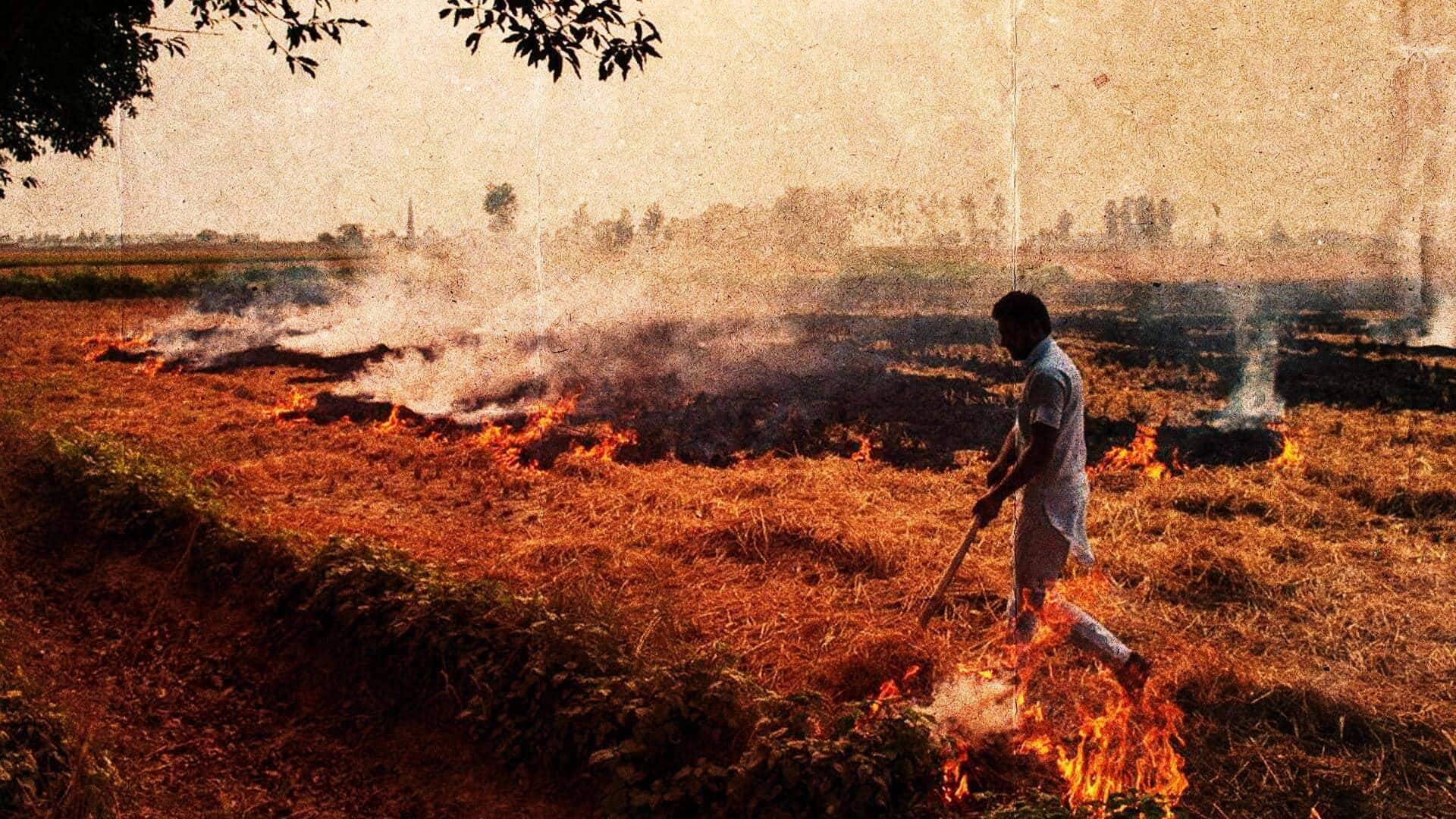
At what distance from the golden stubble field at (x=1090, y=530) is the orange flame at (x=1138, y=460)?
0.24 metres

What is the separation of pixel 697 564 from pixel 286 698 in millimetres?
2818

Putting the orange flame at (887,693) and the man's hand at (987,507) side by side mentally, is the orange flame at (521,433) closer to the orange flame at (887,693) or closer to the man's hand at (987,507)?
the orange flame at (887,693)

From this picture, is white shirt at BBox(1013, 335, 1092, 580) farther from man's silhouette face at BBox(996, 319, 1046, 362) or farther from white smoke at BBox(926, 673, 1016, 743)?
white smoke at BBox(926, 673, 1016, 743)

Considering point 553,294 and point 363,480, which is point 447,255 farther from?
point 363,480

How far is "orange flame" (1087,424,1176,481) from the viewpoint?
8852mm

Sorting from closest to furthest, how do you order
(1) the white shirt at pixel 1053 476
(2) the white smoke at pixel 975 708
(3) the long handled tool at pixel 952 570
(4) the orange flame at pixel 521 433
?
(1) the white shirt at pixel 1053 476, (2) the white smoke at pixel 975 708, (3) the long handled tool at pixel 952 570, (4) the orange flame at pixel 521 433

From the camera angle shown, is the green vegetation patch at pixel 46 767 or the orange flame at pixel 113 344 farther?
the orange flame at pixel 113 344

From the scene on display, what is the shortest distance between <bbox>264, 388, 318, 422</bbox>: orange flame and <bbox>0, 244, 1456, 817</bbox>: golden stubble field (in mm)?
287

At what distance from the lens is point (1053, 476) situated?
404 cm

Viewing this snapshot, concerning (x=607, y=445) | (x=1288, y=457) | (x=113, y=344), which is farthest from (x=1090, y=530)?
(x=113, y=344)

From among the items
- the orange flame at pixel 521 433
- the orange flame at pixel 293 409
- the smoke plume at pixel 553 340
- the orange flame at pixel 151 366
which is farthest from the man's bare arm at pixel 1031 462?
the orange flame at pixel 151 366

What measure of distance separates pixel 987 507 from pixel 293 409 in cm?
1072

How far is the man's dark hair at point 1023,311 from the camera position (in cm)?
397

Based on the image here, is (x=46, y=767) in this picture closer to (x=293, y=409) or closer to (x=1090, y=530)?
(x=1090, y=530)
